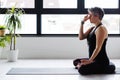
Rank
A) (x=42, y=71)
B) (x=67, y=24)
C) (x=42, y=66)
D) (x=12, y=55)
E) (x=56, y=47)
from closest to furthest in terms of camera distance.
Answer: (x=42, y=71)
(x=42, y=66)
(x=12, y=55)
(x=56, y=47)
(x=67, y=24)

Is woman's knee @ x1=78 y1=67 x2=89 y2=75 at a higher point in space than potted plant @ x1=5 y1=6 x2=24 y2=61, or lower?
lower

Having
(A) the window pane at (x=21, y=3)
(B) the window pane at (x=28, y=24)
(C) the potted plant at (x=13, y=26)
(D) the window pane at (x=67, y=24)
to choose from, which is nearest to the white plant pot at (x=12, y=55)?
(C) the potted plant at (x=13, y=26)

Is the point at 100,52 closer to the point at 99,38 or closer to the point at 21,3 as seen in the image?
the point at 99,38

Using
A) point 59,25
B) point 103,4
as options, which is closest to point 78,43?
point 59,25

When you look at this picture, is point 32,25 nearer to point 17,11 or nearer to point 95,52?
point 17,11

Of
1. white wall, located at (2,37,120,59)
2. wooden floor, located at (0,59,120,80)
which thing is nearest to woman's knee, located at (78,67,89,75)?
wooden floor, located at (0,59,120,80)

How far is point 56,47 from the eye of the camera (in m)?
6.40

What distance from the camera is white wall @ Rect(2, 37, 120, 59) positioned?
20.9ft

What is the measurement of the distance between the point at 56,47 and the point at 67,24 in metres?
0.71

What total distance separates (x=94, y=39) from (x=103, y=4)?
229cm

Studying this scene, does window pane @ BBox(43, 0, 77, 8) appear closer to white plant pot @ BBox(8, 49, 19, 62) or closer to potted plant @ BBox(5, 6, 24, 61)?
potted plant @ BBox(5, 6, 24, 61)

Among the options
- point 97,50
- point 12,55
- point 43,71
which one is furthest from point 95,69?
point 12,55

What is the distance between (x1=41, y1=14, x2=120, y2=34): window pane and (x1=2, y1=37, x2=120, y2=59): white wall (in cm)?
44

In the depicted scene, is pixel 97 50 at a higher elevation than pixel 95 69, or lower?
higher
